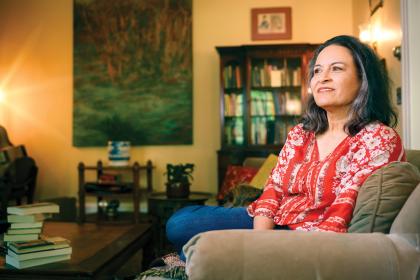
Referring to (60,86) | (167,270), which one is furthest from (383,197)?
(60,86)

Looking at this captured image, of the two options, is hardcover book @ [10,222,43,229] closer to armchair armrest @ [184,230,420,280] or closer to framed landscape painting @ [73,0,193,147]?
armchair armrest @ [184,230,420,280]

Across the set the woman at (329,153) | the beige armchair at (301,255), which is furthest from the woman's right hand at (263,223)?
the beige armchair at (301,255)

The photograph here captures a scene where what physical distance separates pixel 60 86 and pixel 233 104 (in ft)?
6.62

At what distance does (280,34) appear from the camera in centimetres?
472

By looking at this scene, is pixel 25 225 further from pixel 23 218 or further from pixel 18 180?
pixel 18 180

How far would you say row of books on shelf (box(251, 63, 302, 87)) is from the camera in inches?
173

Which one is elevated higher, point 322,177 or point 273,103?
point 273,103

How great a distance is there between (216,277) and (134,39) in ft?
14.3

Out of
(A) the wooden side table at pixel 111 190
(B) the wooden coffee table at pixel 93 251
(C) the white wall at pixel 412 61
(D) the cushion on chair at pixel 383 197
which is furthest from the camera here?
(A) the wooden side table at pixel 111 190

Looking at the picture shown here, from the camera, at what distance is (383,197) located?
103 centimetres

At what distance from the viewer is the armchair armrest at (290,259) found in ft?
2.72

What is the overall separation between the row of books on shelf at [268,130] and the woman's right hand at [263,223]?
3011mm

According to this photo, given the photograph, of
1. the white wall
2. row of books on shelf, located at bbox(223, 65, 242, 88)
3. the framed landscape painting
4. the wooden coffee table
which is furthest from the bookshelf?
the wooden coffee table

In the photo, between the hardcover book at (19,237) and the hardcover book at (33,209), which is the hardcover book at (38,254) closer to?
the hardcover book at (19,237)
